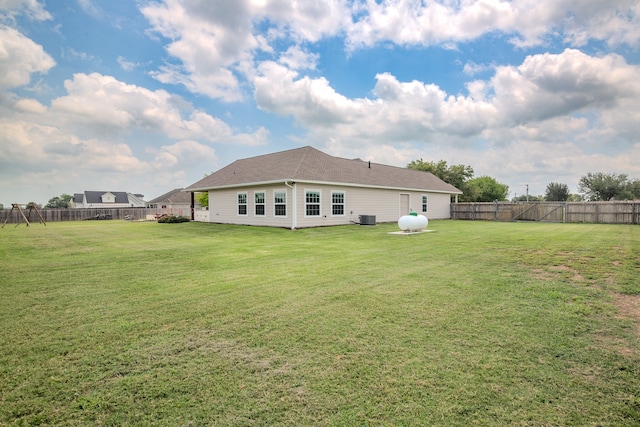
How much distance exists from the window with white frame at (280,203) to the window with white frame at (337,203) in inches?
120

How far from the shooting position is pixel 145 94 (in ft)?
60.2

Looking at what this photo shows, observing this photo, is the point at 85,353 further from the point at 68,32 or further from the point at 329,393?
the point at 68,32

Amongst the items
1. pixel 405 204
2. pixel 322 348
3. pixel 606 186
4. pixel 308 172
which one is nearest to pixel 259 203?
pixel 308 172

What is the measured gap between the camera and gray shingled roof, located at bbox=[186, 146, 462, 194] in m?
17.7

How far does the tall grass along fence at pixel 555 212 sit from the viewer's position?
2128 cm

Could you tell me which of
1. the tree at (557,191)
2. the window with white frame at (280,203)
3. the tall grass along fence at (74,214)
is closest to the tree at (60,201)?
the tall grass along fence at (74,214)

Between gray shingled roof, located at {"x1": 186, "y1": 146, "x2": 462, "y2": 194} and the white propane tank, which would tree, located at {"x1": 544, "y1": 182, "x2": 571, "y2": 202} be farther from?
the white propane tank

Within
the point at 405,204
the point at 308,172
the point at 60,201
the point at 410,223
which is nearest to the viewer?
the point at 410,223

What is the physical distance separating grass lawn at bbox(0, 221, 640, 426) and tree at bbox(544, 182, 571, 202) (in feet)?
193

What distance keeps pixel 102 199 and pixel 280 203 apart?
202ft

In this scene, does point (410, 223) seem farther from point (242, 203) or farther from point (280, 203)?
point (242, 203)

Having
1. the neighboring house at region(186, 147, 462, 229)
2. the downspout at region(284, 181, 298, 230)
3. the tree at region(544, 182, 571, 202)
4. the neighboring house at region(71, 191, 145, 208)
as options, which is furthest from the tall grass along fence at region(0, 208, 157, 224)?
the tree at region(544, 182, 571, 202)

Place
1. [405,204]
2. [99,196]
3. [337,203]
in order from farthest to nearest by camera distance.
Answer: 1. [99,196]
2. [405,204]
3. [337,203]

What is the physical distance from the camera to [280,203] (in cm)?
1742
